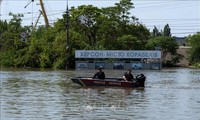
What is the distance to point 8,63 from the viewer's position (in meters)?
99.5

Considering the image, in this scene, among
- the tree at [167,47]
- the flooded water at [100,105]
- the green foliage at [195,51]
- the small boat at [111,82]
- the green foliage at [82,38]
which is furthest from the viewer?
the green foliage at [195,51]

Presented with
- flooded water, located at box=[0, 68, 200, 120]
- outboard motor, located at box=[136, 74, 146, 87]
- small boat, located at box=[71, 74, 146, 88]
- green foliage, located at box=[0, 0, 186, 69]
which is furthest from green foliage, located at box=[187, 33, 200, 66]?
flooded water, located at box=[0, 68, 200, 120]

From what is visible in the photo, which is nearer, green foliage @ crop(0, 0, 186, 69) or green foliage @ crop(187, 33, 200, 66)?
green foliage @ crop(0, 0, 186, 69)

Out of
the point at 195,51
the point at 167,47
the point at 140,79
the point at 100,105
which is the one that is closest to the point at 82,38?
the point at 167,47

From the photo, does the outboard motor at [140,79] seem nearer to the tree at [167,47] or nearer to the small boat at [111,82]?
the small boat at [111,82]

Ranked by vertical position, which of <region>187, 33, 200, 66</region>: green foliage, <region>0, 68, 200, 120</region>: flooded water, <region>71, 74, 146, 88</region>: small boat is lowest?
<region>0, 68, 200, 120</region>: flooded water

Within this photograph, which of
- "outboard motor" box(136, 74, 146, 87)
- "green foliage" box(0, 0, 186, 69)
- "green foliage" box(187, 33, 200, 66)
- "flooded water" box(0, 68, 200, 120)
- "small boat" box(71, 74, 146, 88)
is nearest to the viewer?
"flooded water" box(0, 68, 200, 120)

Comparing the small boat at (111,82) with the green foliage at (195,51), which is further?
the green foliage at (195,51)

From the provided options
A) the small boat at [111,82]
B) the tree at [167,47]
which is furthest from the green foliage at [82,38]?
the small boat at [111,82]

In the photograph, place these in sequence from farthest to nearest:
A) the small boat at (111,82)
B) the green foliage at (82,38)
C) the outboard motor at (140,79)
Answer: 1. the green foliage at (82,38)
2. the outboard motor at (140,79)
3. the small boat at (111,82)

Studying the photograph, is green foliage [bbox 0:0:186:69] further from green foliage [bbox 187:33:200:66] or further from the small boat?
the small boat

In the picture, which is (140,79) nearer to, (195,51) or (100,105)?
(100,105)

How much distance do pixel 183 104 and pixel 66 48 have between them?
62142mm

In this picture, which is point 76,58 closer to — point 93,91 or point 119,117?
point 93,91
